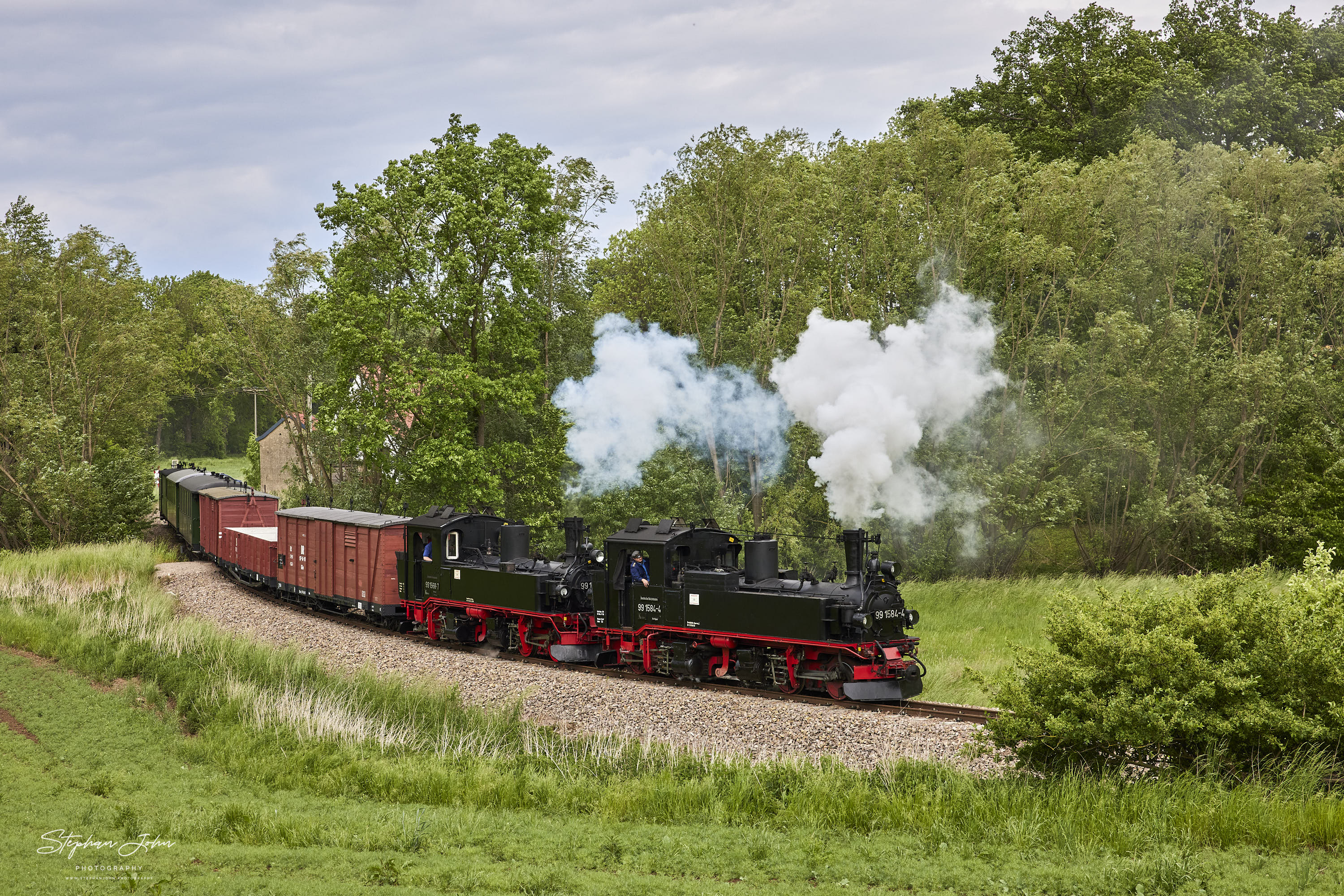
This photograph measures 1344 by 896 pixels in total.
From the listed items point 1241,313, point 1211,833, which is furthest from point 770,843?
point 1241,313

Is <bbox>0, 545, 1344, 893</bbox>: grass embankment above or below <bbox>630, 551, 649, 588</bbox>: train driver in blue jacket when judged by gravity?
below

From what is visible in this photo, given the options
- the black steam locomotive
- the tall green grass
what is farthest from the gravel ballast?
the black steam locomotive

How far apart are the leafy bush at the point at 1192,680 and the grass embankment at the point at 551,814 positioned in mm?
505

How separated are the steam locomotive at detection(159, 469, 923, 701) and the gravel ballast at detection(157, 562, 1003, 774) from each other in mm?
839

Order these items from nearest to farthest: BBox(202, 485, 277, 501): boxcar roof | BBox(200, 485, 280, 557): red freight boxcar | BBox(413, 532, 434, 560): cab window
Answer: BBox(413, 532, 434, 560): cab window
BBox(200, 485, 280, 557): red freight boxcar
BBox(202, 485, 277, 501): boxcar roof

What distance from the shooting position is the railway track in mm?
15016

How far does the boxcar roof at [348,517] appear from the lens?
24984mm

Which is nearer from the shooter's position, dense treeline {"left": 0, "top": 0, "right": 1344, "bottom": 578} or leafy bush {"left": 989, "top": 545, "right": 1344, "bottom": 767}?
leafy bush {"left": 989, "top": 545, "right": 1344, "bottom": 767}

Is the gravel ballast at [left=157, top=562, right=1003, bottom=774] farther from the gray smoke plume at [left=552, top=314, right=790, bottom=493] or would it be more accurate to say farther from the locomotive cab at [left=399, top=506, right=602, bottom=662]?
the gray smoke plume at [left=552, top=314, right=790, bottom=493]

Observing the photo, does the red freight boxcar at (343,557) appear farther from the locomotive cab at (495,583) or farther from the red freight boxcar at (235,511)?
the red freight boxcar at (235,511)

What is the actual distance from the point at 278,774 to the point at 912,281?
2320cm

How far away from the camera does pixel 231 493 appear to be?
116 feet

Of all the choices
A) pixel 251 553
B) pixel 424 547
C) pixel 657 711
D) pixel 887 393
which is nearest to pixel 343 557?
pixel 424 547

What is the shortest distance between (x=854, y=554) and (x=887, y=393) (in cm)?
795
